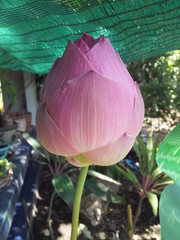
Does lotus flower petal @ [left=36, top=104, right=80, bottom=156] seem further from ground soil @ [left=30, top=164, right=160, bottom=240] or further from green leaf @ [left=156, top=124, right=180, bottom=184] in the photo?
ground soil @ [left=30, top=164, right=160, bottom=240]

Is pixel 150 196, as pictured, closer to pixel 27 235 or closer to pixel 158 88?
pixel 27 235

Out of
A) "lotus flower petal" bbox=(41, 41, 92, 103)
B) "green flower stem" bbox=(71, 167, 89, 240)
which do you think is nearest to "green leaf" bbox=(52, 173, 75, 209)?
"green flower stem" bbox=(71, 167, 89, 240)

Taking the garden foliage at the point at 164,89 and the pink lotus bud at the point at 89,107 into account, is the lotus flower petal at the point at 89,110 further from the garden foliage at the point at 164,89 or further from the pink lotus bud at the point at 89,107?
the garden foliage at the point at 164,89

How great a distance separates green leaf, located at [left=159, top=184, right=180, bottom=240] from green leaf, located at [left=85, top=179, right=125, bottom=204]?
111cm

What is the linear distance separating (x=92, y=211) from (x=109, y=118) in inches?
57.2

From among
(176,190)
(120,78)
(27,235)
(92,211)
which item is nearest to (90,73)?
(120,78)

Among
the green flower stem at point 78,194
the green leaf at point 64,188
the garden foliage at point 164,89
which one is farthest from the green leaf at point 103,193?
the garden foliage at point 164,89

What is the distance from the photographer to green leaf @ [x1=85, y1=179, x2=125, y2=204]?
1328 millimetres

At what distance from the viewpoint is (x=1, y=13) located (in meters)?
0.44

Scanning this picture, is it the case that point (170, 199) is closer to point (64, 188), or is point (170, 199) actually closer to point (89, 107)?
point (89, 107)

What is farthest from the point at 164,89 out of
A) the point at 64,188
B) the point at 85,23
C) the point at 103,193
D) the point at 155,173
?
the point at 85,23

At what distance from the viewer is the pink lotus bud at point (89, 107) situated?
0.78 feet

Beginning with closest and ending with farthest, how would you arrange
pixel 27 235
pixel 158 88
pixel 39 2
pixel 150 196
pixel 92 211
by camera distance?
pixel 39 2
pixel 27 235
pixel 150 196
pixel 92 211
pixel 158 88

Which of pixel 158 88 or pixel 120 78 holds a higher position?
pixel 120 78
